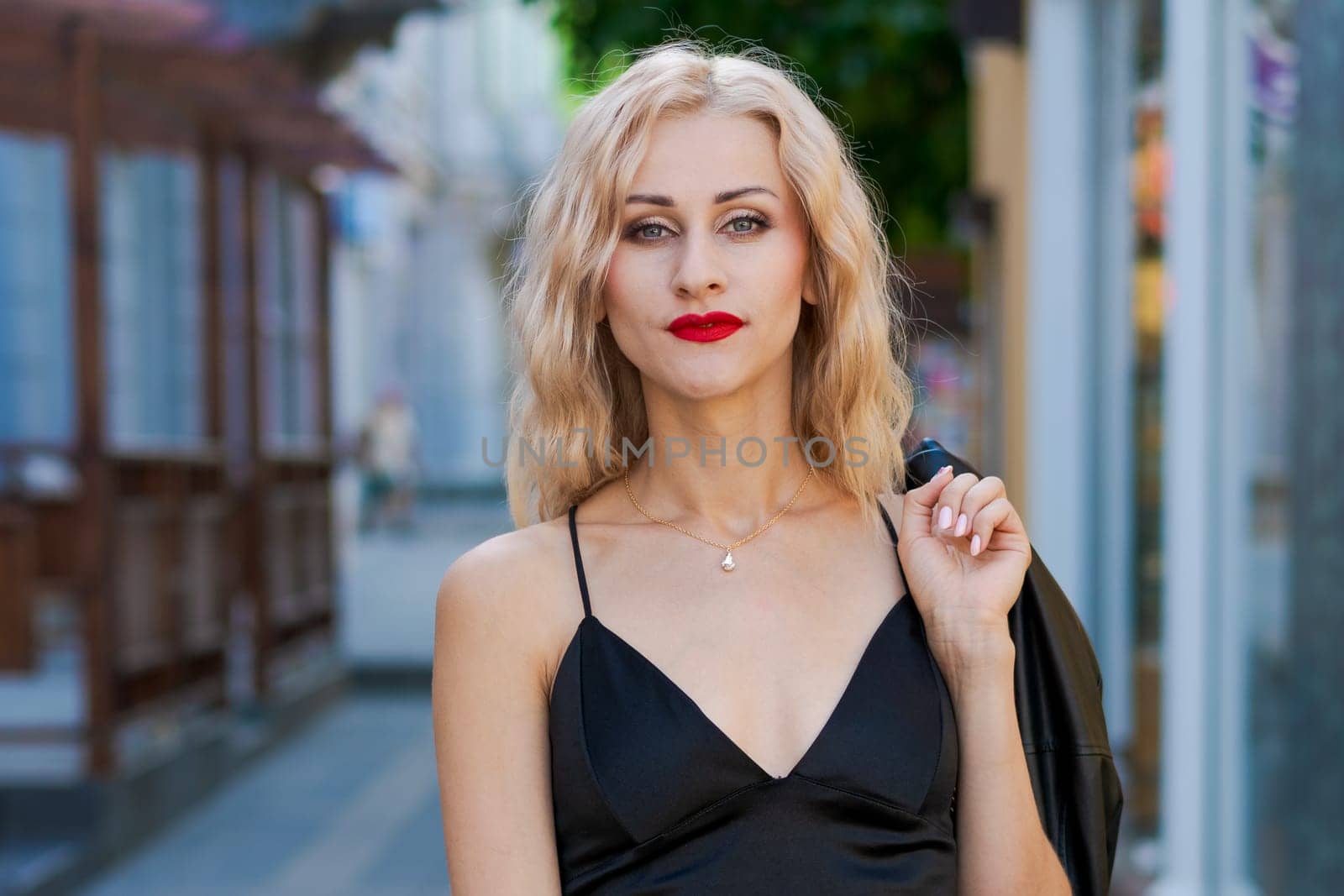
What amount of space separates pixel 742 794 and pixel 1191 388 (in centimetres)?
284

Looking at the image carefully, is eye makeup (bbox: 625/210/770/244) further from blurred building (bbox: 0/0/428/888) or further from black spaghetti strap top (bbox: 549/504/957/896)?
blurred building (bbox: 0/0/428/888)

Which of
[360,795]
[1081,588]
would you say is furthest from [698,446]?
[360,795]

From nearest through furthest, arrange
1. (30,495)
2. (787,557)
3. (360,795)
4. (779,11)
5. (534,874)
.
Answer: (534,874), (787,557), (30,495), (360,795), (779,11)

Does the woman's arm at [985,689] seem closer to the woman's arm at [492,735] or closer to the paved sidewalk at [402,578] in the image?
the woman's arm at [492,735]

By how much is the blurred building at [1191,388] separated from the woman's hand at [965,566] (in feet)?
4.84

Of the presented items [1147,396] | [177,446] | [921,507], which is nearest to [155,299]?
[177,446]

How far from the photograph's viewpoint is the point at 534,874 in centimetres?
173

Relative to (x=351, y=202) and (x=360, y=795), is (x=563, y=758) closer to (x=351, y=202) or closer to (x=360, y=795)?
(x=360, y=795)

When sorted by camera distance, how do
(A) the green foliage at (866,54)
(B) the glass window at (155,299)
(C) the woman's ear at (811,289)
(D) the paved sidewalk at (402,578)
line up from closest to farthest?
(C) the woman's ear at (811,289), (B) the glass window at (155,299), (A) the green foliage at (866,54), (D) the paved sidewalk at (402,578)

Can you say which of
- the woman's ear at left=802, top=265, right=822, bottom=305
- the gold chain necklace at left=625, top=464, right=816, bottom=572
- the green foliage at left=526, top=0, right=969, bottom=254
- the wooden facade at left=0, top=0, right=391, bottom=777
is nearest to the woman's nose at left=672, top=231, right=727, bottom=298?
the woman's ear at left=802, top=265, right=822, bottom=305

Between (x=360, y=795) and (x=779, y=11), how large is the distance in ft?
14.3

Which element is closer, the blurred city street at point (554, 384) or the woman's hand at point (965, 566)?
the woman's hand at point (965, 566)

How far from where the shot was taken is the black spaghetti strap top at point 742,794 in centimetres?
169

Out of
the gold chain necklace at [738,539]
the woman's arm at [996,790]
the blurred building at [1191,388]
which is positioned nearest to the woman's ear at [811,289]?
the gold chain necklace at [738,539]
